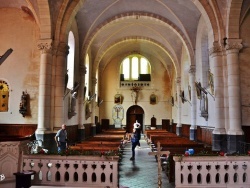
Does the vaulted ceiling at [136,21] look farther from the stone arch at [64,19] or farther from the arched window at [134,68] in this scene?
the arched window at [134,68]

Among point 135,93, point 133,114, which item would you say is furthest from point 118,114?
point 135,93

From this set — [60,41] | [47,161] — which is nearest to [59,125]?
[60,41]

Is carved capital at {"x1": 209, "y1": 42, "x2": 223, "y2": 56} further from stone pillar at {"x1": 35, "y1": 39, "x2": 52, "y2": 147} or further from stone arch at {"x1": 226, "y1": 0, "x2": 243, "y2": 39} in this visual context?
stone pillar at {"x1": 35, "y1": 39, "x2": 52, "y2": 147}

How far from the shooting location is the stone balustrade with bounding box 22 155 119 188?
5.99 metres

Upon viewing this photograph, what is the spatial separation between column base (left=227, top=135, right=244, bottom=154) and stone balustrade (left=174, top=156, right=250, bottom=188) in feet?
14.7

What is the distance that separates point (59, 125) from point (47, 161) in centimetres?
494

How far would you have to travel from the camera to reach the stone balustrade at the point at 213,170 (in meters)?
5.96

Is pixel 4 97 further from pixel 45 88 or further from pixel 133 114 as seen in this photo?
pixel 133 114

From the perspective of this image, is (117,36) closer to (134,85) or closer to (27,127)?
(134,85)

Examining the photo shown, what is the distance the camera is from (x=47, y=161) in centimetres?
614

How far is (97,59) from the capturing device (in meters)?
22.2

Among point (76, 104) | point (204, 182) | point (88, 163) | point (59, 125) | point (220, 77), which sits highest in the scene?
point (220, 77)

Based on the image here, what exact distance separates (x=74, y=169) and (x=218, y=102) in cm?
728

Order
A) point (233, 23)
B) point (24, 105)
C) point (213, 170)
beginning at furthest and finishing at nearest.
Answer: point (24, 105) → point (233, 23) → point (213, 170)
